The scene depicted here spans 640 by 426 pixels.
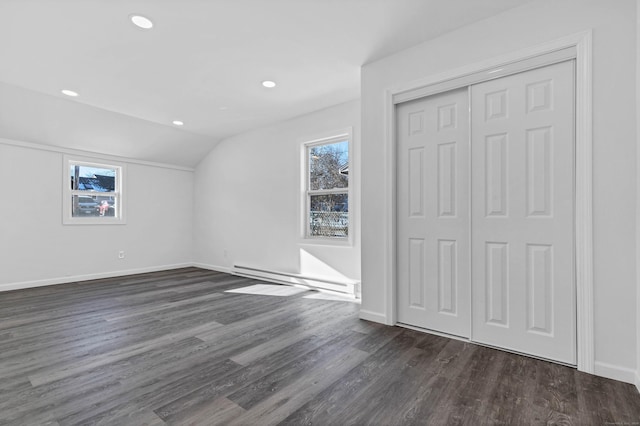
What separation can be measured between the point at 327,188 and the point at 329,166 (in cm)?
33

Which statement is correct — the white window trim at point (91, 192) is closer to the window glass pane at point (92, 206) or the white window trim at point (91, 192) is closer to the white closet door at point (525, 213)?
the window glass pane at point (92, 206)

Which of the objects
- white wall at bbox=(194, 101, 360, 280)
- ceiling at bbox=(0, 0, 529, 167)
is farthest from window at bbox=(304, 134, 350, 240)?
ceiling at bbox=(0, 0, 529, 167)

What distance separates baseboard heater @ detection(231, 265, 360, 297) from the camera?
403 centimetres

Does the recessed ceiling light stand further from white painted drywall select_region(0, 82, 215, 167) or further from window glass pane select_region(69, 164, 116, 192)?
window glass pane select_region(69, 164, 116, 192)

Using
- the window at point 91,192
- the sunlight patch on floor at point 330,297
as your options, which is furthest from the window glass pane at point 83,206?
the sunlight patch on floor at point 330,297

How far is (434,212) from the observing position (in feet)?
9.21

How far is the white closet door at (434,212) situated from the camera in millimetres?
2650

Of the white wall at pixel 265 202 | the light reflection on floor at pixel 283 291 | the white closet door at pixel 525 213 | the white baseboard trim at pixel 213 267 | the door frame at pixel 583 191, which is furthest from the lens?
the white baseboard trim at pixel 213 267

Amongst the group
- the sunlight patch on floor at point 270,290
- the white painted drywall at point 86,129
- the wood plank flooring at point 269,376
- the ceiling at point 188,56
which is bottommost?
the sunlight patch on floor at point 270,290

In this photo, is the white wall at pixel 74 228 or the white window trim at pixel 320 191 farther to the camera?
the white wall at pixel 74 228

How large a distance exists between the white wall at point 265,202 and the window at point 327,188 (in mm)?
173

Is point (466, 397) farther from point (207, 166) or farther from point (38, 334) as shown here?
point (207, 166)

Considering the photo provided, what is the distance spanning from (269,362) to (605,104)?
9.40 ft

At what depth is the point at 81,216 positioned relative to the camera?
206 inches
